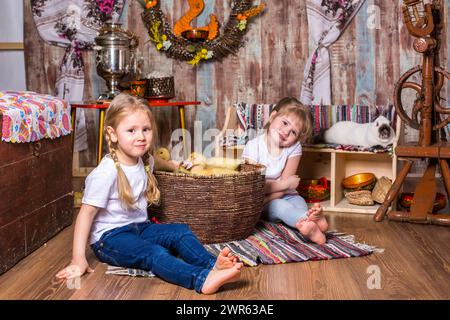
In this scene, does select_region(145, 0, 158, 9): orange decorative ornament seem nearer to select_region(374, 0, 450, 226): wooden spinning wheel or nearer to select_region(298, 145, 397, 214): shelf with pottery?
select_region(298, 145, 397, 214): shelf with pottery

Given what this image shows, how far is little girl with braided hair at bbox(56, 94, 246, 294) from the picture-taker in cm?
212

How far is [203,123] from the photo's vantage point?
165 inches

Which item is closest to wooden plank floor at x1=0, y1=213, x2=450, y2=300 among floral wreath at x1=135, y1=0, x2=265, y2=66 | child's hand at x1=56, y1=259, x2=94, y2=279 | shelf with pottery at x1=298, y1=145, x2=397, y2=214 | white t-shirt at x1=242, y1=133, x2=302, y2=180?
child's hand at x1=56, y1=259, x2=94, y2=279

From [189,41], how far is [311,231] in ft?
6.46

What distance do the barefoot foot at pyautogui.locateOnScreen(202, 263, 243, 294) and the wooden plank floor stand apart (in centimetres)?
3

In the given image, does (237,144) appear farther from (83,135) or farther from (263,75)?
(83,135)

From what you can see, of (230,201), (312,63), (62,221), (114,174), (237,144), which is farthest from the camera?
(312,63)

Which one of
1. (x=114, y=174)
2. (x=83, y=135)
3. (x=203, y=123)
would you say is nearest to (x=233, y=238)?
(x=114, y=174)

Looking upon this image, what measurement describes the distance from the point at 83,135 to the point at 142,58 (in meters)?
0.69

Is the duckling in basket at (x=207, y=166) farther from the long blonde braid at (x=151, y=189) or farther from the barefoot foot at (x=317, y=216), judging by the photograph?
the barefoot foot at (x=317, y=216)

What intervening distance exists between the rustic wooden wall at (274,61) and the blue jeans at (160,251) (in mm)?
1911

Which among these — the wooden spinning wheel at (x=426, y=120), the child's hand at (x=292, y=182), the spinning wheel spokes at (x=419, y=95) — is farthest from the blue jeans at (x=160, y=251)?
the spinning wheel spokes at (x=419, y=95)

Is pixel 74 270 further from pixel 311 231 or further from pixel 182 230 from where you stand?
pixel 311 231

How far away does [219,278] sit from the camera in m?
1.91
